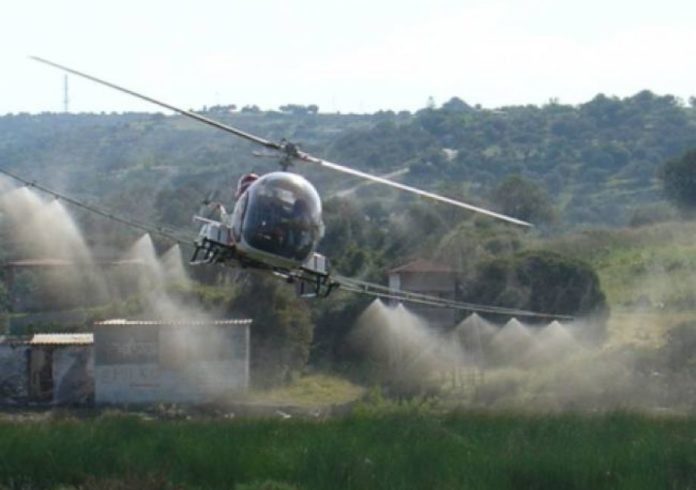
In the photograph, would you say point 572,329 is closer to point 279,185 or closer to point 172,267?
point 172,267

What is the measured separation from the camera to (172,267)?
2477 inches

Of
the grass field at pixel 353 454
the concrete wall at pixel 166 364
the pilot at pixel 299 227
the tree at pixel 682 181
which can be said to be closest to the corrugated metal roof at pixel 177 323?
the concrete wall at pixel 166 364

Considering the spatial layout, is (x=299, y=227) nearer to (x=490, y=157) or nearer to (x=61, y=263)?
(x=61, y=263)

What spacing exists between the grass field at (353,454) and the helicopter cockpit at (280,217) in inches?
184

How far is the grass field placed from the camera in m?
28.8

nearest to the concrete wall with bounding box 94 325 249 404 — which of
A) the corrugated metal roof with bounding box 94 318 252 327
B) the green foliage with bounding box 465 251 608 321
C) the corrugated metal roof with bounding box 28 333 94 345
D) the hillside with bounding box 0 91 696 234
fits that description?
the corrugated metal roof with bounding box 94 318 252 327

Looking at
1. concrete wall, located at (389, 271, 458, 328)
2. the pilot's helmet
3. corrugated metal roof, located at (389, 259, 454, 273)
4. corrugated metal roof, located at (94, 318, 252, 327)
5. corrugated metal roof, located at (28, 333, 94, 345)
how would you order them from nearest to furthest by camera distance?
the pilot's helmet < corrugated metal roof, located at (94, 318, 252, 327) < corrugated metal roof, located at (28, 333, 94, 345) < concrete wall, located at (389, 271, 458, 328) < corrugated metal roof, located at (389, 259, 454, 273)

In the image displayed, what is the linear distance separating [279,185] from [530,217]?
59281mm

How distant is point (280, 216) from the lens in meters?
26.1

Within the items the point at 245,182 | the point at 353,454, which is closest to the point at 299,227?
the point at 245,182

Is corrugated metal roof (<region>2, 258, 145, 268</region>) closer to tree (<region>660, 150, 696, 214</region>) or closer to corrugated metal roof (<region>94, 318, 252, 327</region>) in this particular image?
corrugated metal roof (<region>94, 318, 252, 327</region>)

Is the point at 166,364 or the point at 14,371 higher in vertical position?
the point at 166,364

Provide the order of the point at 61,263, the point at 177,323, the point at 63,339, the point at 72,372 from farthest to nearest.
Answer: the point at 61,263
the point at 63,339
the point at 177,323
the point at 72,372

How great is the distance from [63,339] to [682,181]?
132ft
